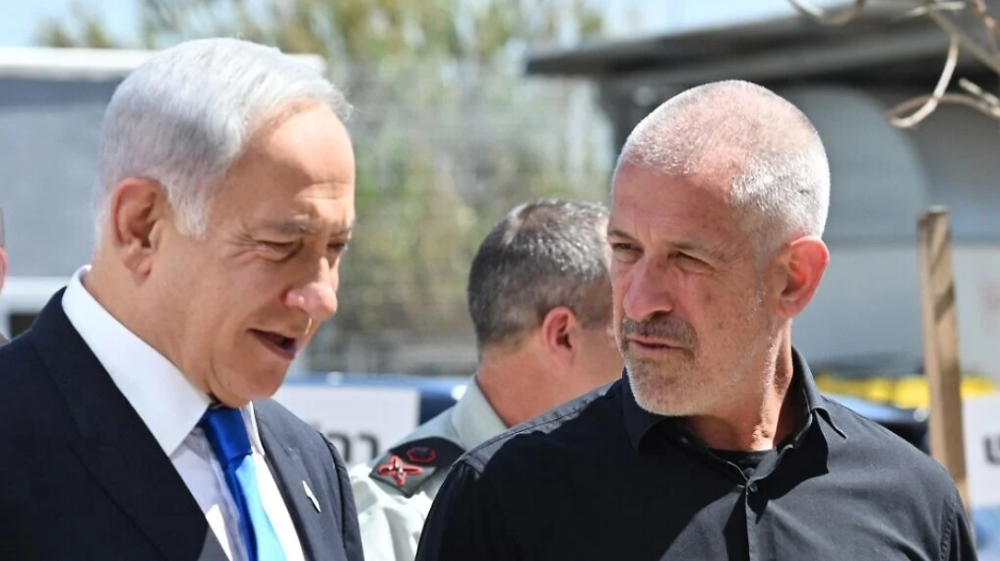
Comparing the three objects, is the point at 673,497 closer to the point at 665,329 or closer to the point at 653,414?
the point at 653,414

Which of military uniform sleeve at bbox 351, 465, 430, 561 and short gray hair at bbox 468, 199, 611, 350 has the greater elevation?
short gray hair at bbox 468, 199, 611, 350

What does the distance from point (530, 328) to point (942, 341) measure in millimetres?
989

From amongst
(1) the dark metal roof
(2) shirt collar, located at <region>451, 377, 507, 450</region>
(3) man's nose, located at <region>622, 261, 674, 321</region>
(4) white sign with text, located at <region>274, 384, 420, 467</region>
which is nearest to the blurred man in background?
(2) shirt collar, located at <region>451, 377, 507, 450</region>

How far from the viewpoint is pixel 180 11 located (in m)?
25.3

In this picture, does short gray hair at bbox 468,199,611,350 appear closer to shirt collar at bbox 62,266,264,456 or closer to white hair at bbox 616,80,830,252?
white hair at bbox 616,80,830,252

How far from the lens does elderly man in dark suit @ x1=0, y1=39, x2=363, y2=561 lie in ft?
7.86

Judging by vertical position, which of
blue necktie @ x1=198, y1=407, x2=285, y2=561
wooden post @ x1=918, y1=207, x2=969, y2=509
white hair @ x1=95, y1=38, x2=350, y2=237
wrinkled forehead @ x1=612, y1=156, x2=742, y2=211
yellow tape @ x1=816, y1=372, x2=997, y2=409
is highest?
white hair @ x1=95, y1=38, x2=350, y2=237

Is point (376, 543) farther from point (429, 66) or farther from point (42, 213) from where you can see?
point (429, 66)

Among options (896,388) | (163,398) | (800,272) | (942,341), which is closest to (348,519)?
(163,398)

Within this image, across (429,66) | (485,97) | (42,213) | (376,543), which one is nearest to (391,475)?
(376,543)

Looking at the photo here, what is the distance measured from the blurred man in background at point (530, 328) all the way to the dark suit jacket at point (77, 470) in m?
1.15

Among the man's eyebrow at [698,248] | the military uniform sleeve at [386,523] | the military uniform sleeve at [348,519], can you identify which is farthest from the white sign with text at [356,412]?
the man's eyebrow at [698,248]

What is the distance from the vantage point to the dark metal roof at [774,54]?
1051cm

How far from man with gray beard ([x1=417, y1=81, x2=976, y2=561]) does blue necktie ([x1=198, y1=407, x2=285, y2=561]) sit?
0.24 meters
